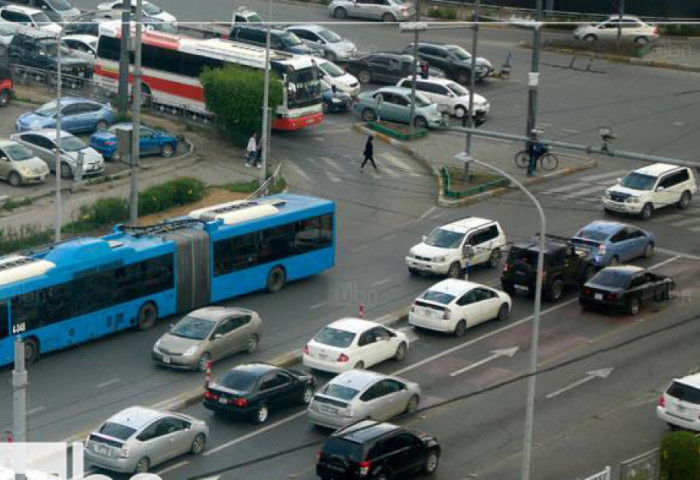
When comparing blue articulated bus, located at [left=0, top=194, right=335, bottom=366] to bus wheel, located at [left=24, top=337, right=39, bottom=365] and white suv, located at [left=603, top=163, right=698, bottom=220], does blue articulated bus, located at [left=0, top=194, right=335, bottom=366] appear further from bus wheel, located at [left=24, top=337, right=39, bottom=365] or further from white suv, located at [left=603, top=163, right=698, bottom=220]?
white suv, located at [left=603, top=163, right=698, bottom=220]

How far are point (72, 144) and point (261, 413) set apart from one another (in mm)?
22670

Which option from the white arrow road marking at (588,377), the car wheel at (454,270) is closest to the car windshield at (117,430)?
the white arrow road marking at (588,377)

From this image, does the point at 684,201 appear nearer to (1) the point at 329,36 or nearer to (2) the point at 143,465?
(1) the point at 329,36

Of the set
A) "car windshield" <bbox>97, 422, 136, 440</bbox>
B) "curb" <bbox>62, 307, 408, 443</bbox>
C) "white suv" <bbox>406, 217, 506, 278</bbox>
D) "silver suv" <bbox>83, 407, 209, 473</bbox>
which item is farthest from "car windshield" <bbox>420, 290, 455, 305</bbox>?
"car windshield" <bbox>97, 422, 136, 440</bbox>

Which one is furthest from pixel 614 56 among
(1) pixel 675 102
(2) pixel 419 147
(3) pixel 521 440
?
(3) pixel 521 440

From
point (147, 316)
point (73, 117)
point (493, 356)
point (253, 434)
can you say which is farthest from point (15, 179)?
point (253, 434)

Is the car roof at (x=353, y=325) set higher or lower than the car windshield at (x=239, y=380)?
higher

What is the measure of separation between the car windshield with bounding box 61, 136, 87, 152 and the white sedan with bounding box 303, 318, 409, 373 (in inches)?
725

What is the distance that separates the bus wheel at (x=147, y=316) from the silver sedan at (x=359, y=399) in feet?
26.0

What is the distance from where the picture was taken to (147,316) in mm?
44500

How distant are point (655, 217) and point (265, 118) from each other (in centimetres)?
1448

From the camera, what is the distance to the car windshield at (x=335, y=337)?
41375 mm

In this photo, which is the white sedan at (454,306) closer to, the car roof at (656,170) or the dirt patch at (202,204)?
the dirt patch at (202,204)

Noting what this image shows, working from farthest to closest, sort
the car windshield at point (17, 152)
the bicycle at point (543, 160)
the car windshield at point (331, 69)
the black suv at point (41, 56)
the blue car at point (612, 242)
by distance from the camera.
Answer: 1. the car windshield at point (331, 69)
2. the black suv at point (41, 56)
3. the bicycle at point (543, 160)
4. the car windshield at point (17, 152)
5. the blue car at point (612, 242)
